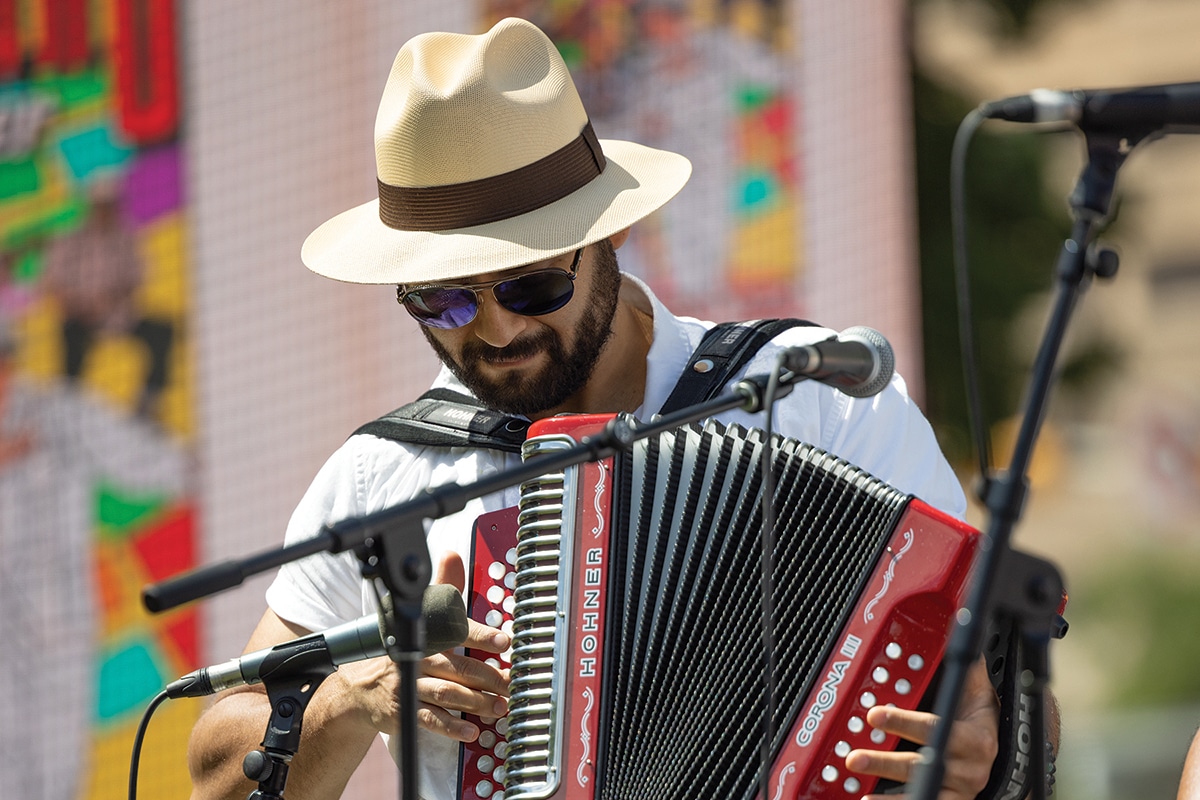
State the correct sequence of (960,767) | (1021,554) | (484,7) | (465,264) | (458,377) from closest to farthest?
(1021,554), (960,767), (465,264), (458,377), (484,7)

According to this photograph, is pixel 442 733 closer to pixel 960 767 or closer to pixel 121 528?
pixel 960 767

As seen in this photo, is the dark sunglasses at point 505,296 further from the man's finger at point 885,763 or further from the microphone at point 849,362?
the man's finger at point 885,763

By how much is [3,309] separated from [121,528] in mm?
993

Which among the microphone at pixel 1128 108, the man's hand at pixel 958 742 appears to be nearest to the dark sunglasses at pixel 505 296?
the man's hand at pixel 958 742

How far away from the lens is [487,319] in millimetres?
2777

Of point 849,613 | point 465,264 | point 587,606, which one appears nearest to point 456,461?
point 465,264

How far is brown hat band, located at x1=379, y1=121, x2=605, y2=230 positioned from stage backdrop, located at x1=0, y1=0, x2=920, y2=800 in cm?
349

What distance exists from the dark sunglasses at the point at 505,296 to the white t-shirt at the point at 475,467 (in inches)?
8.0

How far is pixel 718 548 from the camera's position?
2.39m

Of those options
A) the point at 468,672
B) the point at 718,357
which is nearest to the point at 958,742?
the point at 468,672

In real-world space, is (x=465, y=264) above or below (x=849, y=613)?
above

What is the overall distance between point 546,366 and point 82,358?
4.25 m

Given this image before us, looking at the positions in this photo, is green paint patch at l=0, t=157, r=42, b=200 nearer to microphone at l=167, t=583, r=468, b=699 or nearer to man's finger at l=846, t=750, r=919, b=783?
microphone at l=167, t=583, r=468, b=699

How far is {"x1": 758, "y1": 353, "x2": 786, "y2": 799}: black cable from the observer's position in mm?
2270
